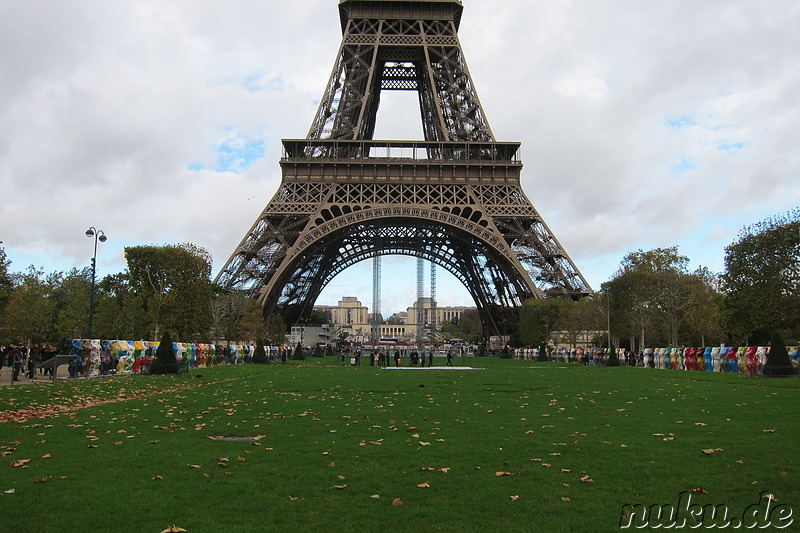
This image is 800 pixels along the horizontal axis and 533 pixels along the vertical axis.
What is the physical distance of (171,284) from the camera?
158 ft

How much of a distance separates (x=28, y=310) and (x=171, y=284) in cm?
1471

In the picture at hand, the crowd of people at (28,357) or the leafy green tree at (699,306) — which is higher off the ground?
the leafy green tree at (699,306)

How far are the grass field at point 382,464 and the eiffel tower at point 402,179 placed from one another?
128 feet

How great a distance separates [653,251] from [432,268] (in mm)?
28722

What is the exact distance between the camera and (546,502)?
6.86 m

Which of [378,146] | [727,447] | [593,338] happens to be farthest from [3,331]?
[727,447]

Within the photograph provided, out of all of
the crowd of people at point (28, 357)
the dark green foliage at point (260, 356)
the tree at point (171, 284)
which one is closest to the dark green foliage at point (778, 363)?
the crowd of people at point (28, 357)

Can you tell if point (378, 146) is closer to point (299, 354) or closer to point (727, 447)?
point (299, 354)

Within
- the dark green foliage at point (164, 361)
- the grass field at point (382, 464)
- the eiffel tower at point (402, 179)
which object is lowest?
the grass field at point (382, 464)

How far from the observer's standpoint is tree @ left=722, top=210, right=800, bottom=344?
3666 centimetres

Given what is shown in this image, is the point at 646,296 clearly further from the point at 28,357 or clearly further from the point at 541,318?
the point at 28,357

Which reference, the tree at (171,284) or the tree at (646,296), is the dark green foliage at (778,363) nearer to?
the tree at (646,296)

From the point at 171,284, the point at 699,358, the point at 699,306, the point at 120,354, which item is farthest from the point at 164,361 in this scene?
the point at 699,306

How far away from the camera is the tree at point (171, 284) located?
47.4 metres
